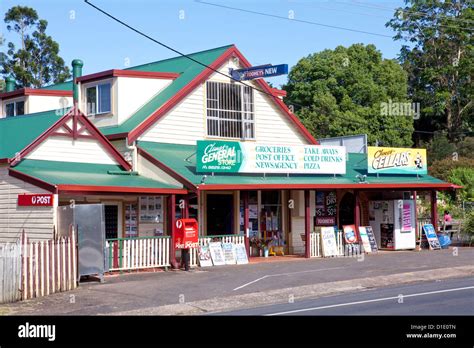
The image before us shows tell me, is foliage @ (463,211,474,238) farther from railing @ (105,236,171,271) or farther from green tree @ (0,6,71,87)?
green tree @ (0,6,71,87)

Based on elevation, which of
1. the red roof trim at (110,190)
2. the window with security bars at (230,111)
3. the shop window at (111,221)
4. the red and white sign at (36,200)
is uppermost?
the window with security bars at (230,111)

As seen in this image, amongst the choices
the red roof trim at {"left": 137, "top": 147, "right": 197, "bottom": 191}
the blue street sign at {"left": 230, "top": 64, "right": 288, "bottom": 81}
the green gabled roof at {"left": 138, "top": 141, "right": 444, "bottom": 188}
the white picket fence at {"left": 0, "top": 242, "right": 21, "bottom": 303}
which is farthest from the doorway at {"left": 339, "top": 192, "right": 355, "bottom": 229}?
the white picket fence at {"left": 0, "top": 242, "right": 21, "bottom": 303}

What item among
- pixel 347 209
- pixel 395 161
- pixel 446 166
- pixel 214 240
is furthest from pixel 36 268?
pixel 446 166

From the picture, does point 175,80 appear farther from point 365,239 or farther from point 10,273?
point 10,273

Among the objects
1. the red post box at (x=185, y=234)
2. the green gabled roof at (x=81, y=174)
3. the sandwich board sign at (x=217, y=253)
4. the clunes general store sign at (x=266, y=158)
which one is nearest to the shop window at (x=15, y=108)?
the green gabled roof at (x=81, y=174)

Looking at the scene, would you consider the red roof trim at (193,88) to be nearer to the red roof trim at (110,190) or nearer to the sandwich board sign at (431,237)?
the red roof trim at (110,190)

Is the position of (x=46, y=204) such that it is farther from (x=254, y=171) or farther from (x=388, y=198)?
(x=388, y=198)

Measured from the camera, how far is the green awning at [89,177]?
1964 cm

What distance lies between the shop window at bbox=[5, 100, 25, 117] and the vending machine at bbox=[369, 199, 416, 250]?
1527 centimetres

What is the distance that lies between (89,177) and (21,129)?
3477 mm

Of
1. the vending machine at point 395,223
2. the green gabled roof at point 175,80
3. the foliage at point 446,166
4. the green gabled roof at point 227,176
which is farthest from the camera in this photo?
the foliage at point 446,166

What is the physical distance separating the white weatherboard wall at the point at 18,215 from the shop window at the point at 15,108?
365 inches

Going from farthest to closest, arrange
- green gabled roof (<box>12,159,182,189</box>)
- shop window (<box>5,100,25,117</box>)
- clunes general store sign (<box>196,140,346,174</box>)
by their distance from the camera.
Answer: shop window (<box>5,100,25,117</box>)
clunes general store sign (<box>196,140,346,174</box>)
green gabled roof (<box>12,159,182,189</box>)

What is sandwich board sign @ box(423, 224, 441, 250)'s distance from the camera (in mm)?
29344
